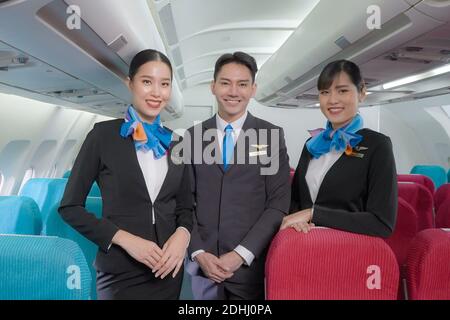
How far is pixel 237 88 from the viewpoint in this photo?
1826 millimetres

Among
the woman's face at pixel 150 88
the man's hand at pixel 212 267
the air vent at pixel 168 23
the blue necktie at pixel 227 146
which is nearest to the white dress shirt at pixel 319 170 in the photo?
the blue necktie at pixel 227 146

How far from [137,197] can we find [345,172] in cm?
98

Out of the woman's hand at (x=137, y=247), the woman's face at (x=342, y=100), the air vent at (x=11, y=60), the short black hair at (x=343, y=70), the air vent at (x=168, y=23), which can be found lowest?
the woman's hand at (x=137, y=247)

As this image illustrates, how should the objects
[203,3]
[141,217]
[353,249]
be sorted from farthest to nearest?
[203,3], [141,217], [353,249]

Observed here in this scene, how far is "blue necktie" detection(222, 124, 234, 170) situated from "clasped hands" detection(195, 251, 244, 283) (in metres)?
0.43

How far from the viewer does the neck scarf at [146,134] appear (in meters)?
1.61

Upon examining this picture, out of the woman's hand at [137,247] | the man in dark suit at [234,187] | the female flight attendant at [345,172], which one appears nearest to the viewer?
the woman's hand at [137,247]

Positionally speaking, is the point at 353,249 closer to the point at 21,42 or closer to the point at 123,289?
the point at 123,289

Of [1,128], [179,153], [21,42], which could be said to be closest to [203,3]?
[1,128]

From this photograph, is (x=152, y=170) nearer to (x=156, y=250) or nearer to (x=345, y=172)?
(x=156, y=250)

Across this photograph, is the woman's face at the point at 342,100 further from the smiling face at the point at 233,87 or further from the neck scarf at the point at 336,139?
the smiling face at the point at 233,87

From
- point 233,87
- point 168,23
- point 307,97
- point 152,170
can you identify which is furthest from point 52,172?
point 233,87

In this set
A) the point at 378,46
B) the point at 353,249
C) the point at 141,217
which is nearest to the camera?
the point at 353,249

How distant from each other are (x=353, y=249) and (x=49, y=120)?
16.7 feet
